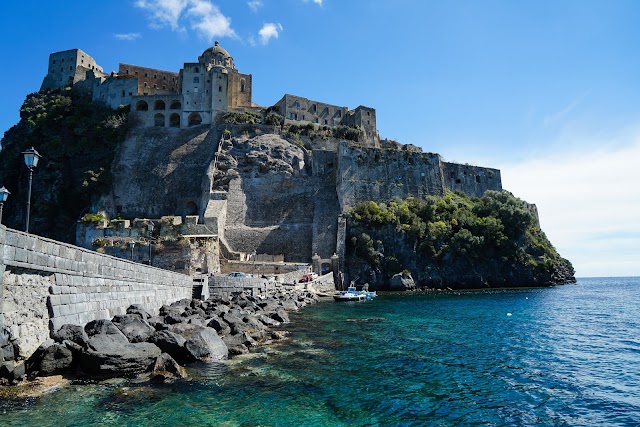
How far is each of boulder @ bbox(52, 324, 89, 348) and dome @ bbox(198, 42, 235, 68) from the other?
62.9 meters

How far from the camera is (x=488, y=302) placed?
125 ft

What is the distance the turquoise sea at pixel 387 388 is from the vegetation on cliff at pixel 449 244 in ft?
97.0

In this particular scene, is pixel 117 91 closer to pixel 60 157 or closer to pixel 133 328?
pixel 60 157

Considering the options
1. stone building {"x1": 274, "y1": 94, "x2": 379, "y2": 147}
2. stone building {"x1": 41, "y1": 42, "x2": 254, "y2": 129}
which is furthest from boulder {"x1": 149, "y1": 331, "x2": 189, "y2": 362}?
stone building {"x1": 274, "y1": 94, "x2": 379, "y2": 147}

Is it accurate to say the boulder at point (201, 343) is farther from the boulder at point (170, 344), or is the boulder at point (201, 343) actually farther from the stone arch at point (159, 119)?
the stone arch at point (159, 119)

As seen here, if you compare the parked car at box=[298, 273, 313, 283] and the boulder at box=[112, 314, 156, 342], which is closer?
the boulder at box=[112, 314, 156, 342]

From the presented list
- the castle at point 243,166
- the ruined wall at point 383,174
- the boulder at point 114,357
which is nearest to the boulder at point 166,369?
the boulder at point 114,357

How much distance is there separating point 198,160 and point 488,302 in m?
38.3

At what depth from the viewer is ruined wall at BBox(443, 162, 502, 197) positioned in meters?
68.7

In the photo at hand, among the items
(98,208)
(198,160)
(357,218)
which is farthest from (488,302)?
(98,208)

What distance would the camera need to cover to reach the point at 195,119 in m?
61.1

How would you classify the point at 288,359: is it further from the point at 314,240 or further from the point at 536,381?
the point at 314,240

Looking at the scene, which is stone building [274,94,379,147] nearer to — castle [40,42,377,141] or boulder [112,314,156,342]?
castle [40,42,377,141]

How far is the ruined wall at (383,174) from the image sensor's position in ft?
185
